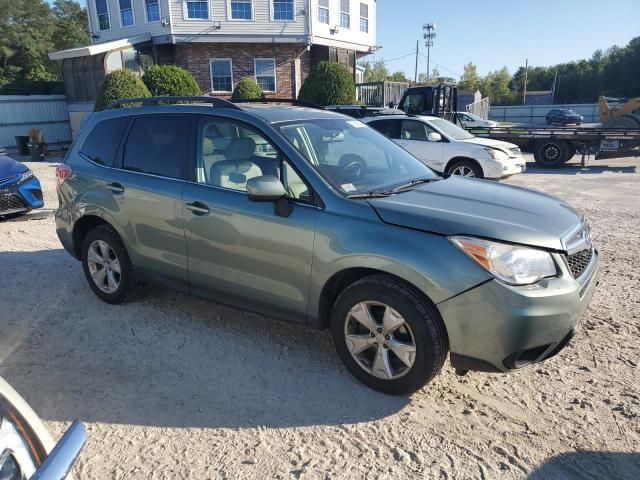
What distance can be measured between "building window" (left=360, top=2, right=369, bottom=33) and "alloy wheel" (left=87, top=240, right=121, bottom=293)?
84.1ft

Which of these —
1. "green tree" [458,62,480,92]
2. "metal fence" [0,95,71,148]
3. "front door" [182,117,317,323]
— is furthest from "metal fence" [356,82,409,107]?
"green tree" [458,62,480,92]

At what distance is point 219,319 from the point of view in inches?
175

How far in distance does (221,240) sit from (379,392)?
1548 millimetres

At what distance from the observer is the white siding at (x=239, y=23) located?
878 inches

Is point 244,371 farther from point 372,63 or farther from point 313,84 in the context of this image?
point 372,63

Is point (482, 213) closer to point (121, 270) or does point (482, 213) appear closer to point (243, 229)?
point (243, 229)

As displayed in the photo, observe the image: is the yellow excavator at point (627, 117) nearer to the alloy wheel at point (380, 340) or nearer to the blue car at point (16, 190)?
the blue car at point (16, 190)

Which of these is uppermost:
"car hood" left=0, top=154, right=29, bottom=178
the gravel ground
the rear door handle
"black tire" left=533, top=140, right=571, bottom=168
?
the rear door handle

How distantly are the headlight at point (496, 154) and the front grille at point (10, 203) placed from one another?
896 cm

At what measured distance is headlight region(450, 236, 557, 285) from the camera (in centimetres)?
283

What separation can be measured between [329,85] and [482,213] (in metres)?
18.4

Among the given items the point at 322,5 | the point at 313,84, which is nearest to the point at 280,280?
the point at 313,84

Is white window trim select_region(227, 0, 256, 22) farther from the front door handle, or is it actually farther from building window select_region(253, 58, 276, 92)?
the front door handle

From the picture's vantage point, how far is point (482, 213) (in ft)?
10.5
